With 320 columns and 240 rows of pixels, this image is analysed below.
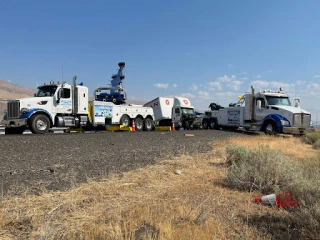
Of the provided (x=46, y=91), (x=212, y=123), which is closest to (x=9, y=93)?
(x=212, y=123)

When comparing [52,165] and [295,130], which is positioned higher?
[295,130]

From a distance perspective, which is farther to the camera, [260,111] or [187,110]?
[187,110]

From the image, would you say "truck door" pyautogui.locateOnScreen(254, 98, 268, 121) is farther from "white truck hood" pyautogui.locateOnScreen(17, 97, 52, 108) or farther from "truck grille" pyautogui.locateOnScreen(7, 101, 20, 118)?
"truck grille" pyautogui.locateOnScreen(7, 101, 20, 118)

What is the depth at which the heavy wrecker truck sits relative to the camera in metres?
14.9

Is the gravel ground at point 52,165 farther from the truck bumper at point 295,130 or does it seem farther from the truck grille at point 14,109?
the truck bumper at point 295,130

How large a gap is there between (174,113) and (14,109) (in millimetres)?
16675

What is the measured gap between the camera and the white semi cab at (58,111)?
1490 cm

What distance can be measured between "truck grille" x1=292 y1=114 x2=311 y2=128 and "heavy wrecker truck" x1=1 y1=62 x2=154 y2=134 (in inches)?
457

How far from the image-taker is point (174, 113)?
28688 millimetres

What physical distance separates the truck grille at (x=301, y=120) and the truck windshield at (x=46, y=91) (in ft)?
51.9

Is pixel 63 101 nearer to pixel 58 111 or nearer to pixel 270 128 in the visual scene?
pixel 58 111

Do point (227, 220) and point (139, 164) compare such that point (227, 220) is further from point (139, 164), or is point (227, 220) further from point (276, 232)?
point (139, 164)

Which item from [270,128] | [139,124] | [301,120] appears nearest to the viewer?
[301,120]

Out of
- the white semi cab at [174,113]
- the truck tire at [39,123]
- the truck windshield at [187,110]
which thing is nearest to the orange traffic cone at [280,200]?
the truck tire at [39,123]
